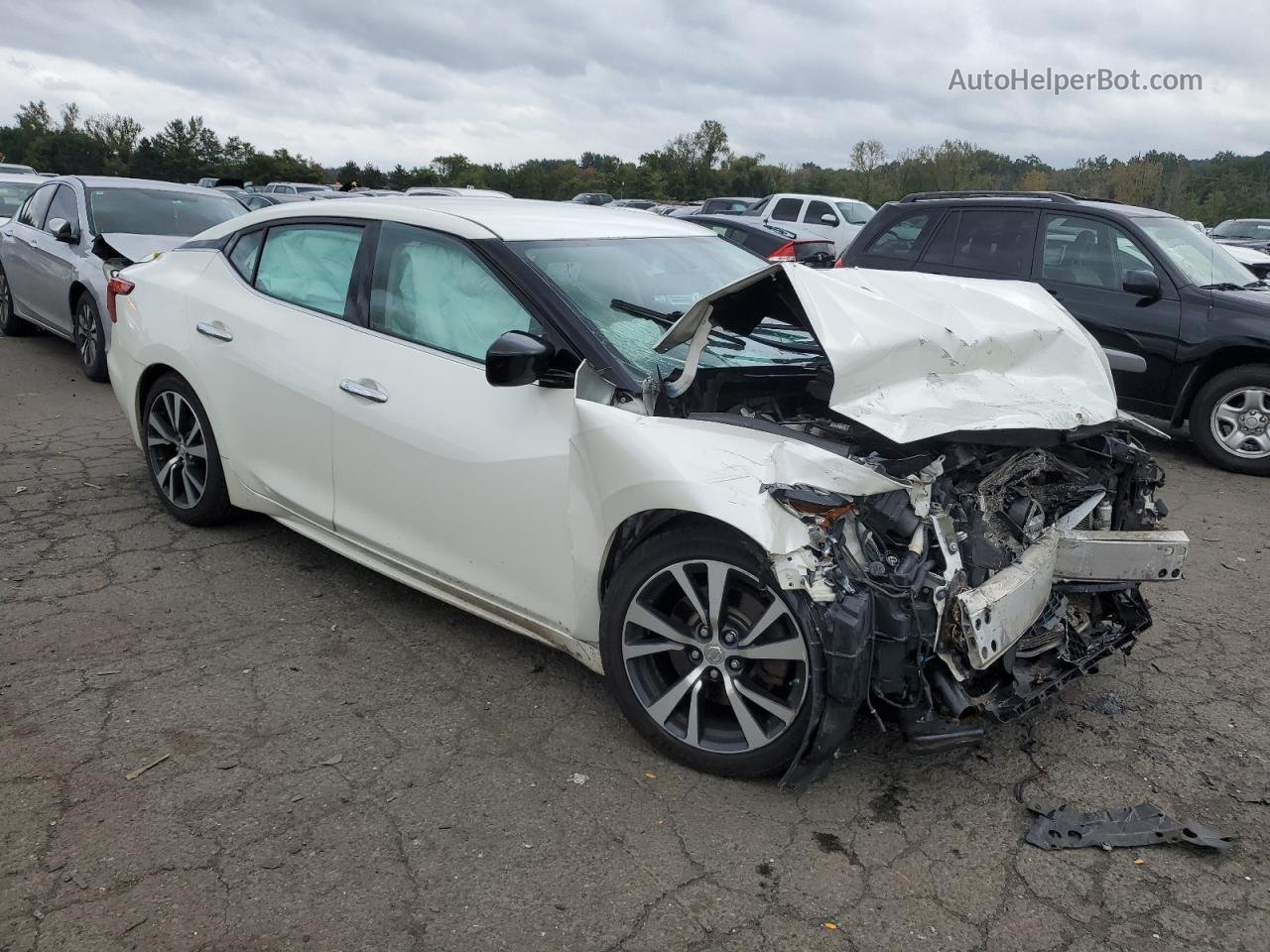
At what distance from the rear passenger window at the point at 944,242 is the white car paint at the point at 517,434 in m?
4.02

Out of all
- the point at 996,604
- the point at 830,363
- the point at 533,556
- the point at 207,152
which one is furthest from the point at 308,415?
the point at 207,152

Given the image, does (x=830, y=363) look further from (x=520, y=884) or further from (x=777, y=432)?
(x=520, y=884)

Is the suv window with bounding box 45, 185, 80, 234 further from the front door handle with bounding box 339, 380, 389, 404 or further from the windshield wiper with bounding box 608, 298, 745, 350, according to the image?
the windshield wiper with bounding box 608, 298, 745, 350

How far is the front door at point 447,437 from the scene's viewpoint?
326cm

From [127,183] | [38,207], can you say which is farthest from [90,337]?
[38,207]

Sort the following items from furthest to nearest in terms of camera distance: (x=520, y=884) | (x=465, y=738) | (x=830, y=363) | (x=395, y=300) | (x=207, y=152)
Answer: (x=207, y=152)
(x=395, y=300)
(x=465, y=738)
(x=830, y=363)
(x=520, y=884)

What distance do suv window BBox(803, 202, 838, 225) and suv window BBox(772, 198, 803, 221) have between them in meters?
0.22

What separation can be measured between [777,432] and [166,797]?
2.06 meters

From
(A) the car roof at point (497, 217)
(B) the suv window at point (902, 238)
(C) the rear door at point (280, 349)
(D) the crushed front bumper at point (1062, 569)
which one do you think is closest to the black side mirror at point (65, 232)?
(A) the car roof at point (497, 217)

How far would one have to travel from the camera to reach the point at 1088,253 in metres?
7.31

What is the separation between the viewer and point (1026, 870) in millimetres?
2689

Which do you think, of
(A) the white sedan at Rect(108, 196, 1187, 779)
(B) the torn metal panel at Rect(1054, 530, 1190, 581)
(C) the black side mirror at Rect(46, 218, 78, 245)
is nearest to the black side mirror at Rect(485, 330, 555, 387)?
(A) the white sedan at Rect(108, 196, 1187, 779)

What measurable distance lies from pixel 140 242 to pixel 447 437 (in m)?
5.84

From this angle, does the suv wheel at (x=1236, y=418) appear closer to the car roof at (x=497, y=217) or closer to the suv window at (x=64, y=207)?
the car roof at (x=497, y=217)
